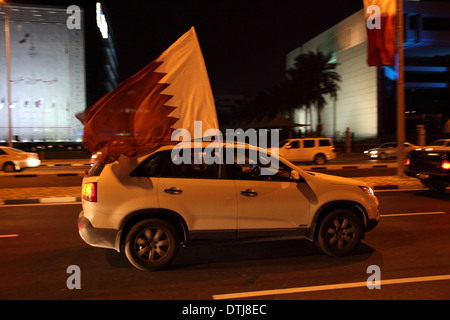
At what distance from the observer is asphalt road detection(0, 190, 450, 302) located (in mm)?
4496

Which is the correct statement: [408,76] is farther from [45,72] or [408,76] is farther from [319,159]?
[45,72]

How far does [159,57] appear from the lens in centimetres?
549

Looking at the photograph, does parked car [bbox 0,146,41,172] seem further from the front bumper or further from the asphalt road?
the front bumper

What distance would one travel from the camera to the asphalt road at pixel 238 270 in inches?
177

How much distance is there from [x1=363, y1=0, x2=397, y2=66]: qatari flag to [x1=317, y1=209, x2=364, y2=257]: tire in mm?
9668

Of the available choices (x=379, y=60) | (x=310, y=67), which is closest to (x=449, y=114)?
(x=310, y=67)

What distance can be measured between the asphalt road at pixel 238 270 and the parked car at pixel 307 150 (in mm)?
15984

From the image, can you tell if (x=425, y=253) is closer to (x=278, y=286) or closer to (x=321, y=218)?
(x=321, y=218)

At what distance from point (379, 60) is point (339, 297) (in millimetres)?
11420

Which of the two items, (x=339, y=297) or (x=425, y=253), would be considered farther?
(x=425, y=253)

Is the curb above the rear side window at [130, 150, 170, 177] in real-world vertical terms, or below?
below

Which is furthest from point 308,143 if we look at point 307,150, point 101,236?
point 101,236

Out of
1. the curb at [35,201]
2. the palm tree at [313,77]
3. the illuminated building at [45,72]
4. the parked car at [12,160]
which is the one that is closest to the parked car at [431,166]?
the curb at [35,201]

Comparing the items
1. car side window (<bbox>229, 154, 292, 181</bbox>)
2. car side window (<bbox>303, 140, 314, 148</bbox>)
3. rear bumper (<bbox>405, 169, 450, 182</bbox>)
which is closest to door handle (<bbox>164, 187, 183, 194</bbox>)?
car side window (<bbox>229, 154, 292, 181</bbox>)
